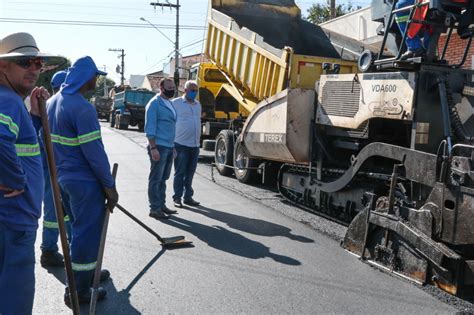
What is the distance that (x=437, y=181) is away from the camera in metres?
4.43

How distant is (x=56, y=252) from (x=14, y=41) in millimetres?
2557

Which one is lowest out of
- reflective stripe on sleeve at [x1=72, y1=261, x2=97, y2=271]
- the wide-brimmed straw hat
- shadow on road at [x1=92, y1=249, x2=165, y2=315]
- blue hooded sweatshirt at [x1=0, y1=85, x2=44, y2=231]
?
shadow on road at [x1=92, y1=249, x2=165, y2=315]

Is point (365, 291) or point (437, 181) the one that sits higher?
point (437, 181)

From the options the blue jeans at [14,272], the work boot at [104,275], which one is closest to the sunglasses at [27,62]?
the blue jeans at [14,272]

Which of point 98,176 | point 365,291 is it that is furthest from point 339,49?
point 98,176

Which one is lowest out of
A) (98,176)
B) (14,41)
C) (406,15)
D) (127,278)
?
(127,278)

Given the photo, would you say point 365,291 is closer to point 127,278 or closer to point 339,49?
point 127,278

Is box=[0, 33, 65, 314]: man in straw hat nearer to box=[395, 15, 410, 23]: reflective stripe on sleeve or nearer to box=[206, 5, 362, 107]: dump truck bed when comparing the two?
box=[395, 15, 410, 23]: reflective stripe on sleeve

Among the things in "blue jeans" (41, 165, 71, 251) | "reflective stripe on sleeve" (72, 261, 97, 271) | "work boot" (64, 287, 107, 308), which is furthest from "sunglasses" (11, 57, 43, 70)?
"blue jeans" (41, 165, 71, 251)

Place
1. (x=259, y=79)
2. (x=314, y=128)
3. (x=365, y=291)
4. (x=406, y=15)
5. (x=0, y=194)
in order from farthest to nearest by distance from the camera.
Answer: (x=259, y=79) → (x=314, y=128) → (x=406, y=15) → (x=365, y=291) → (x=0, y=194)

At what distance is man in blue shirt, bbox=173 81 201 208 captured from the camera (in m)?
7.57

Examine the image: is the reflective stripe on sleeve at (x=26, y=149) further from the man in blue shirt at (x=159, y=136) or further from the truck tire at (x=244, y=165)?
the truck tire at (x=244, y=165)

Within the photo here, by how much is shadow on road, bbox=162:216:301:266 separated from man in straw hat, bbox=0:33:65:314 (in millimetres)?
2826

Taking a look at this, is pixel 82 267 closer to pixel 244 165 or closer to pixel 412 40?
pixel 412 40
